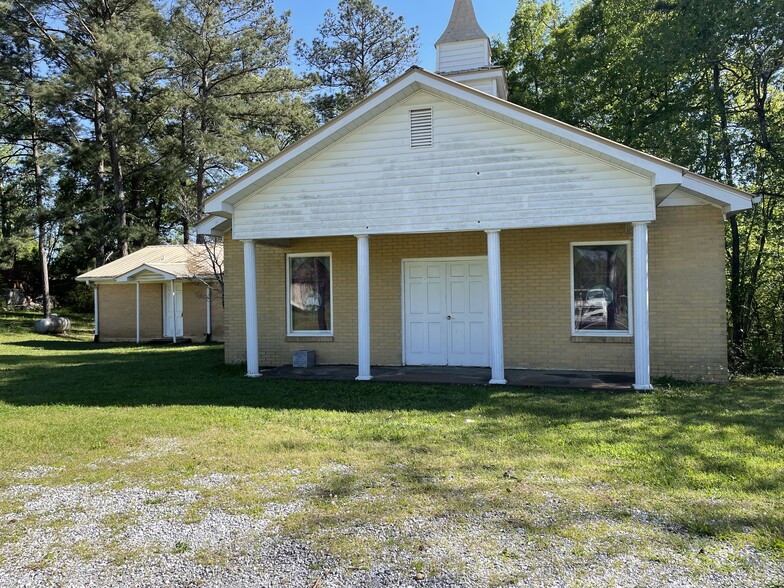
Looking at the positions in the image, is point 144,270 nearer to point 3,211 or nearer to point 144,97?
point 144,97

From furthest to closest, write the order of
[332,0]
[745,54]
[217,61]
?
[332,0], [217,61], [745,54]

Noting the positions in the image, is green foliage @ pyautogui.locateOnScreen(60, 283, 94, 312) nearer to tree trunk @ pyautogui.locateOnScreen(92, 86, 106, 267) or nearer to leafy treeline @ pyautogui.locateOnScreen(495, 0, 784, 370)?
tree trunk @ pyautogui.locateOnScreen(92, 86, 106, 267)

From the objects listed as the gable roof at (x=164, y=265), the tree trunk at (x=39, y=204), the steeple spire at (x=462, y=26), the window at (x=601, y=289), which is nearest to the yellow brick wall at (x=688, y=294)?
the window at (x=601, y=289)

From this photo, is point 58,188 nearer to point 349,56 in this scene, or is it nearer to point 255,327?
point 349,56

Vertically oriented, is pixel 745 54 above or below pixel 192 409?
above

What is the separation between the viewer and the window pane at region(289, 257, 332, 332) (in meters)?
12.3

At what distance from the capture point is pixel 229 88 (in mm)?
28734

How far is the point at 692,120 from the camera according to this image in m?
13.8

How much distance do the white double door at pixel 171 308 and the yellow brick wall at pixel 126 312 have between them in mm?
151

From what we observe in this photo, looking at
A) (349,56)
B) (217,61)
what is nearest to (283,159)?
(217,61)

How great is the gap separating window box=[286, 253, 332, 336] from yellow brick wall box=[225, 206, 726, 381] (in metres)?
0.16

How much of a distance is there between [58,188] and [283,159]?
27.1 meters

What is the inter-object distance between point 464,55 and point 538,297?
7076 millimetres

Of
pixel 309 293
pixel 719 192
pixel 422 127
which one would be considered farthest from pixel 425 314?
pixel 719 192
